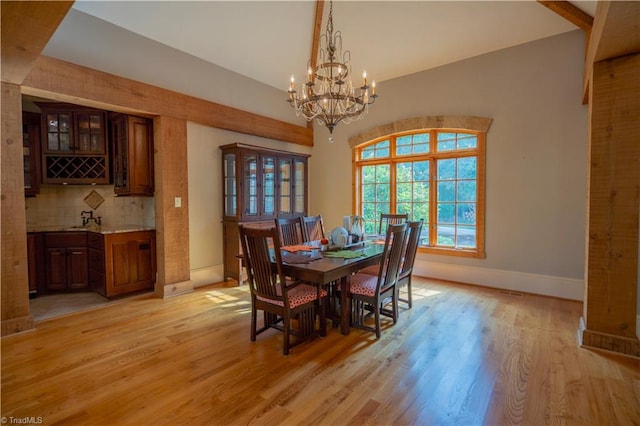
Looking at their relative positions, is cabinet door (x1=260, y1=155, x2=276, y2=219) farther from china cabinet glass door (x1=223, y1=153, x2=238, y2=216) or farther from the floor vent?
the floor vent

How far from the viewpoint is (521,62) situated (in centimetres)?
412

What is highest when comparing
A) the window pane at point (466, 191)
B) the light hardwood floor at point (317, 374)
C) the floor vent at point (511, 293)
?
the window pane at point (466, 191)

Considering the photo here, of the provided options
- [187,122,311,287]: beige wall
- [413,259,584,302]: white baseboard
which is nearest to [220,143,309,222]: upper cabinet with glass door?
[187,122,311,287]: beige wall

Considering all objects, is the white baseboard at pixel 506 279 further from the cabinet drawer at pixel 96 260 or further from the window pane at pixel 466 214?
the cabinet drawer at pixel 96 260

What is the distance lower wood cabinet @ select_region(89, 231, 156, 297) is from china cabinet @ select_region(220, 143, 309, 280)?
1.04 m

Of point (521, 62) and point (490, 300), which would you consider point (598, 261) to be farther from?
point (521, 62)

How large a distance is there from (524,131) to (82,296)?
6226 mm

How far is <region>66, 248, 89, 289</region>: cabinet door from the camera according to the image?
13.8 feet

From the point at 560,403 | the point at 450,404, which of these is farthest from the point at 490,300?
the point at 450,404

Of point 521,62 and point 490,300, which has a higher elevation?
point 521,62

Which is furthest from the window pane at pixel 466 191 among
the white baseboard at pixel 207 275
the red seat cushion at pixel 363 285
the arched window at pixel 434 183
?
the white baseboard at pixel 207 275

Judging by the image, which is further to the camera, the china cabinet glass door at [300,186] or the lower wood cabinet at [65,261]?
the china cabinet glass door at [300,186]

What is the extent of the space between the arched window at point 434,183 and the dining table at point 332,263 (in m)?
1.83

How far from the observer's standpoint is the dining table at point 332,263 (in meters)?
2.51
